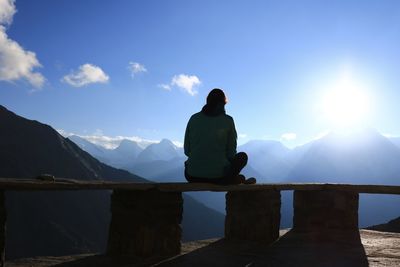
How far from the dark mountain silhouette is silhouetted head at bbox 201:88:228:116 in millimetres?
69090

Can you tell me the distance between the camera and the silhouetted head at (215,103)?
610 cm

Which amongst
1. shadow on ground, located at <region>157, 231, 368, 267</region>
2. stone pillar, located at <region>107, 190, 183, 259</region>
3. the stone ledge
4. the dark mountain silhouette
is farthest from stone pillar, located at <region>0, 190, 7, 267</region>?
the dark mountain silhouette

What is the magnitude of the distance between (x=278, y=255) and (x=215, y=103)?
2086 mm

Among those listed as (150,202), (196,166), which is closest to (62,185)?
(150,202)

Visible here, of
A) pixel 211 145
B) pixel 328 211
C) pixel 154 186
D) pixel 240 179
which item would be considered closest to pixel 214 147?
pixel 211 145

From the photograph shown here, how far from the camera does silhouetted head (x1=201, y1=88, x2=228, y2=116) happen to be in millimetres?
6098

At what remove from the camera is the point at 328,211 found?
827cm

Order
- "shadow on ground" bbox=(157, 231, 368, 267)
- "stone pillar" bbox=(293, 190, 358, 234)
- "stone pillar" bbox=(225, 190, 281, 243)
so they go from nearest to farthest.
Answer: "shadow on ground" bbox=(157, 231, 368, 267), "stone pillar" bbox=(225, 190, 281, 243), "stone pillar" bbox=(293, 190, 358, 234)

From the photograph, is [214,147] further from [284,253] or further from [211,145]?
[284,253]

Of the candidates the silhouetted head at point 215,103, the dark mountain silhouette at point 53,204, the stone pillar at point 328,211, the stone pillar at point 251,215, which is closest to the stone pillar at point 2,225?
the silhouetted head at point 215,103

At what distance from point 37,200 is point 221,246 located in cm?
8846

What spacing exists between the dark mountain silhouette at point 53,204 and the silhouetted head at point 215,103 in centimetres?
6909

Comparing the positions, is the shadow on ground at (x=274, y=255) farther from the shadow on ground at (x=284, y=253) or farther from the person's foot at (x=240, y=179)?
the person's foot at (x=240, y=179)

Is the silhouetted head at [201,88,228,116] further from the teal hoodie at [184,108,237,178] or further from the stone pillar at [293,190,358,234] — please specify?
the stone pillar at [293,190,358,234]
